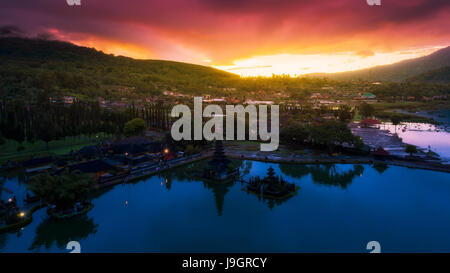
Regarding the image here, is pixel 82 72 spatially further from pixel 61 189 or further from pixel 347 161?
pixel 347 161

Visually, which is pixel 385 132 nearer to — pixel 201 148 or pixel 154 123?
pixel 201 148

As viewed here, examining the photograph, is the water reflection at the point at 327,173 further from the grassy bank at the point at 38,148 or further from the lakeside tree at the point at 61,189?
the grassy bank at the point at 38,148

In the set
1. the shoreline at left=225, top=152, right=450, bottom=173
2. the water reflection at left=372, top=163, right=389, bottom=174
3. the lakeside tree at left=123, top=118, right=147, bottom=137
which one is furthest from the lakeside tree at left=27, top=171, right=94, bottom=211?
the water reflection at left=372, top=163, right=389, bottom=174

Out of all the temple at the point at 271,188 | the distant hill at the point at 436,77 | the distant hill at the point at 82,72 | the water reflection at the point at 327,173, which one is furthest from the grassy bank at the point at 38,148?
the distant hill at the point at 436,77

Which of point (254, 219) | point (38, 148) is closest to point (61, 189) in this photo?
point (254, 219)

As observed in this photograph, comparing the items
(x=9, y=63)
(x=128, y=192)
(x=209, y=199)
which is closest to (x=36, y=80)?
(x=9, y=63)
